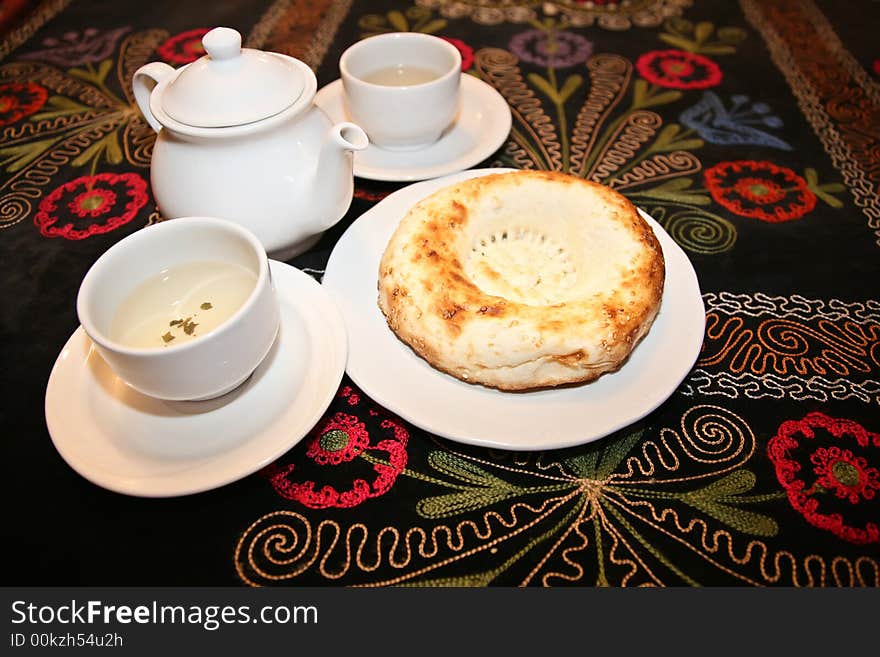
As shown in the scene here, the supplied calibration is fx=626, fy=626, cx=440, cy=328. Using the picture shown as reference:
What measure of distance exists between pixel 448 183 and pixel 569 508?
79 centimetres

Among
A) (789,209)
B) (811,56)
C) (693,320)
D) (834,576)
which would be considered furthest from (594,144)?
(834,576)

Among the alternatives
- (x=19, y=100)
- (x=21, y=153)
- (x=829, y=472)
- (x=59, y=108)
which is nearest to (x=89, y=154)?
(x=21, y=153)

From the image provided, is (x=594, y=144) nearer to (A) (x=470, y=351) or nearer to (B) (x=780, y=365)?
(B) (x=780, y=365)

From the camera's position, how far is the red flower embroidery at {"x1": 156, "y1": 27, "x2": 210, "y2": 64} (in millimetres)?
2125

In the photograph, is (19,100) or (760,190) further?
(19,100)

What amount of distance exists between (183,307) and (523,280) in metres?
0.62

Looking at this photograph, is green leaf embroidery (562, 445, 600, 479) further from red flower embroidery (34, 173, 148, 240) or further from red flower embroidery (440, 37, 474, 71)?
red flower embroidery (440, 37, 474, 71)

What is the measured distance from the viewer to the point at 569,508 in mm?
1033

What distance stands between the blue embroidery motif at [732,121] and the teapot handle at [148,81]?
140 cm

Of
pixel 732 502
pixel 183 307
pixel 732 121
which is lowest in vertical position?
pixel 732 502

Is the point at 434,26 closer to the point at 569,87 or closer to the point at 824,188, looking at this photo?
the point at 569,87

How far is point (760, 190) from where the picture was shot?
1621 millimetres

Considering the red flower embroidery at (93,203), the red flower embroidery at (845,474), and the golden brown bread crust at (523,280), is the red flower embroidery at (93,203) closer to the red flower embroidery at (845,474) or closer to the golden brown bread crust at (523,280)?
the golden brown bread crust at (523,280)

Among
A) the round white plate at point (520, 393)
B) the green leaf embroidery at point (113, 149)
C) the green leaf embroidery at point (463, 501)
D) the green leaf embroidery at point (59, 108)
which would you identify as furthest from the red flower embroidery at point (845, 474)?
the green leaf embroidery at point (59, 108)
